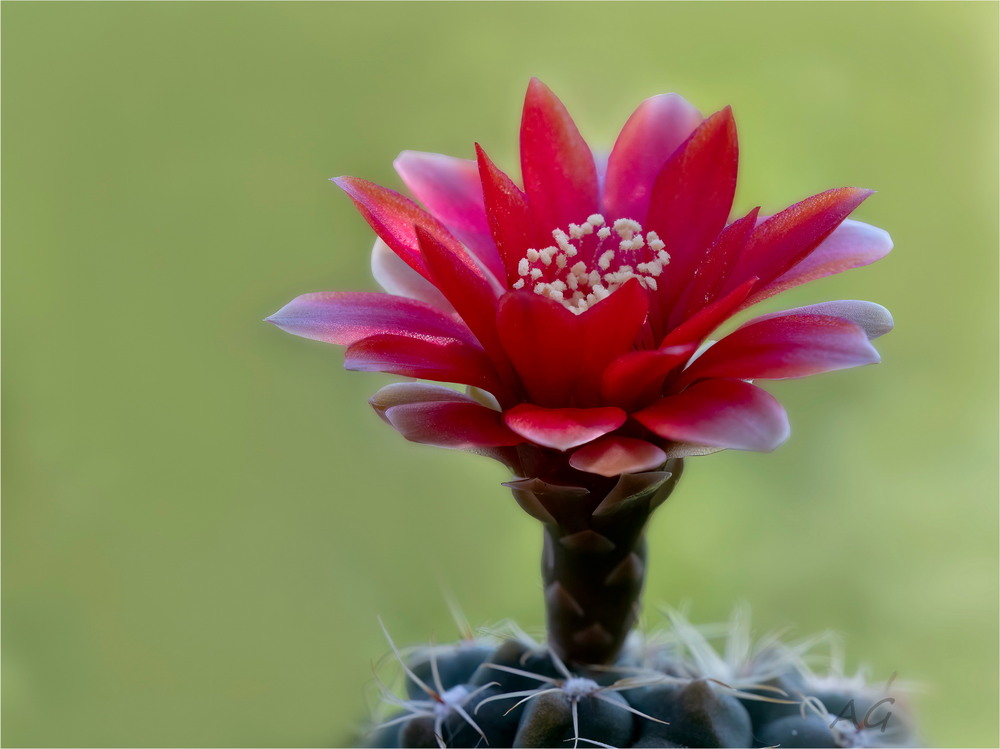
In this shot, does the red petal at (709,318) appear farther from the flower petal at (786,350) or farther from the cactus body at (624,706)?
the cactus body at (624,706)

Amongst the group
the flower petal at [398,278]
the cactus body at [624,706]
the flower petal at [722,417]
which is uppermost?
the flower petal at [398,278]

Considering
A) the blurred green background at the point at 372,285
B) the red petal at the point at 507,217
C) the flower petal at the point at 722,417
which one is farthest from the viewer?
the blurred green background at the point at 372,285

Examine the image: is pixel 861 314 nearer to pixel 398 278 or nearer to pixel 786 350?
pixel 786 350

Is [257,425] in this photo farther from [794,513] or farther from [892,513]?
[892,513]

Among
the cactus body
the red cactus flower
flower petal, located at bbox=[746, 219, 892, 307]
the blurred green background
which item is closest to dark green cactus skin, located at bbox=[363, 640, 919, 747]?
the cactus body

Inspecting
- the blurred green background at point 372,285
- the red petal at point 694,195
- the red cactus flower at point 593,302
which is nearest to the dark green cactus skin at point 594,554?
the red cactus flower at point 593,302

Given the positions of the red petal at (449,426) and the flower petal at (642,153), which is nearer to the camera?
the red petal at (449,426)

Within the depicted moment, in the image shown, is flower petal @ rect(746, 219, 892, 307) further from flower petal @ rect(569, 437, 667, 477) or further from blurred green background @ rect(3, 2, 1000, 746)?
blurred green background @ rect(3, 2, 1000, 746)

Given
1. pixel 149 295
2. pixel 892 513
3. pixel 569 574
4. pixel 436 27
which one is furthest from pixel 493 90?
pixel 569 574
